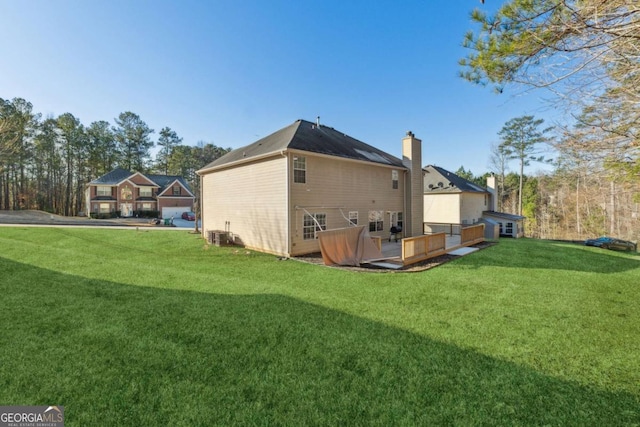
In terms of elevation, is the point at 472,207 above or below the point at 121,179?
below

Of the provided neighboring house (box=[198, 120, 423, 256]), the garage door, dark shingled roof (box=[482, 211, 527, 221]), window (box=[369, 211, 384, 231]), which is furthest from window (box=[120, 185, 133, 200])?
dark shingled roof (box=[482, 211, 527, 221])

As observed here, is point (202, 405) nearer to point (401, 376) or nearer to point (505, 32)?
point (401, 376)

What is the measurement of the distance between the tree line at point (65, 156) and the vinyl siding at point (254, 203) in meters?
19.5

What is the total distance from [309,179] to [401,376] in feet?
31.2

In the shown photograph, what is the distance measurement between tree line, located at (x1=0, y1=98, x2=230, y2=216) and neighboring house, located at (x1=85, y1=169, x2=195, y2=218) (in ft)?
A: 12.6

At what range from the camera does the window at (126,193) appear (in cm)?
3491

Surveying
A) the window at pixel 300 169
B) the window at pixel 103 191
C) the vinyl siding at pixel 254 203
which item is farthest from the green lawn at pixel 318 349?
the window at pixel 103 191

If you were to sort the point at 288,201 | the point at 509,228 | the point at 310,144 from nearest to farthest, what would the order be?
the point at 288,201 < the point at 310,144 < the point at 509,228

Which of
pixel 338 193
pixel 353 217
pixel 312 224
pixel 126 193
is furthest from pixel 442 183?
pixel 126 193

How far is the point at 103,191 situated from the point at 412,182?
3802 cm

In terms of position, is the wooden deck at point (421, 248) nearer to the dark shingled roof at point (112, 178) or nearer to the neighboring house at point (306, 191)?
the neighboring house at point (306, 191)

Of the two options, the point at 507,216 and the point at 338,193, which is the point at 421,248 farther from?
the point at 507,216

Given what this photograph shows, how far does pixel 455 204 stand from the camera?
21.6 m

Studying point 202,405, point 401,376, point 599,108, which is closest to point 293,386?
point 202,405
